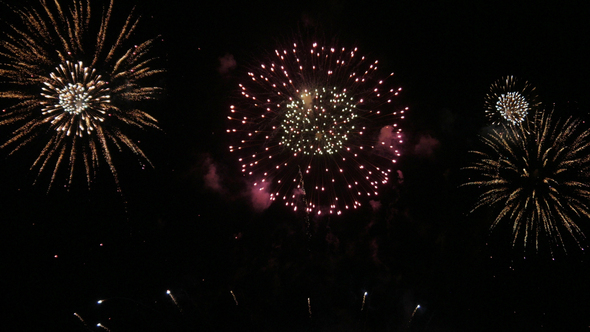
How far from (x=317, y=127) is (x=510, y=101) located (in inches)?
287

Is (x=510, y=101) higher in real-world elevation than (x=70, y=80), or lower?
higher

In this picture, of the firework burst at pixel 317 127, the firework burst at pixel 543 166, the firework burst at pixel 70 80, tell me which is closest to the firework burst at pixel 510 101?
the firework burst at pixel 543 166

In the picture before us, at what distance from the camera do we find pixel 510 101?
9.15 meters

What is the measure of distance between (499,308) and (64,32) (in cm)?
2009

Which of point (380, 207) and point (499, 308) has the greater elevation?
point (380, 207)

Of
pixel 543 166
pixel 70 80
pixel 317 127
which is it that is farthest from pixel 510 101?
pixel 70 80

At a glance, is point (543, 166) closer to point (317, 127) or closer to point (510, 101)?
point (510, 101)

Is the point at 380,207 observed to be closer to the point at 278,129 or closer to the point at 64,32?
the point at 278,129

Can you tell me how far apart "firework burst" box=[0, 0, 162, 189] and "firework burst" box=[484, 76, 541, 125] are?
12.6 m

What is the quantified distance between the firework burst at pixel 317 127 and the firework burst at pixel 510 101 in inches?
131

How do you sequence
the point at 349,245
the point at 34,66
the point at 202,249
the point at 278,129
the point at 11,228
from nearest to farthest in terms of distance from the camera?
the point at 34,66, the point at 11,228, the point at 278,129, the point at 202,249, the point at 349,245

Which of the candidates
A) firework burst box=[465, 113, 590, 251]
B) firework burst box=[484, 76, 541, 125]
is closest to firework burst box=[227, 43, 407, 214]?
firework burst box=[484, 76, 541, 125]

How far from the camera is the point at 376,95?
31.9 ft

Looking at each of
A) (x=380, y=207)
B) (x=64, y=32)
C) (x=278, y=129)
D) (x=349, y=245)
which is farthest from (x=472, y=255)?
(x=64, y=32)
